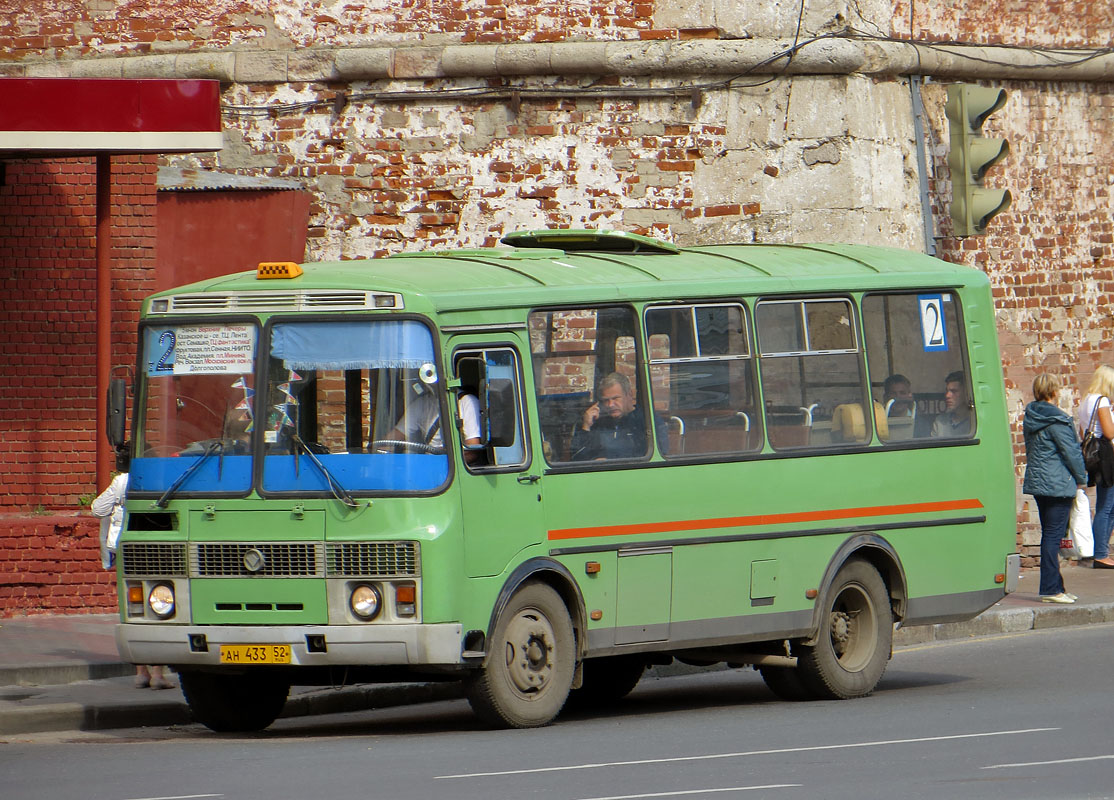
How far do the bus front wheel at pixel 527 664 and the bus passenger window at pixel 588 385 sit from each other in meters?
0.84

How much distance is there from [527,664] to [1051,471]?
7.06 meters

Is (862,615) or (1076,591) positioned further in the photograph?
(1076,591)

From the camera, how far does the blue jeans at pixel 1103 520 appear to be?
19.0 metres

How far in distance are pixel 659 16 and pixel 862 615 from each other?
23.2 ft

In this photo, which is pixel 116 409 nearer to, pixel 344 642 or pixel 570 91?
pixel 344 642

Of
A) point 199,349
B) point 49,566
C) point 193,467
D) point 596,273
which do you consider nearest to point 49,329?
point 49,566

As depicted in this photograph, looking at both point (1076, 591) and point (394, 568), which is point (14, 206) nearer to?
point (394, 568)

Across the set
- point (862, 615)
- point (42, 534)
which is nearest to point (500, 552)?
point (862, 615)

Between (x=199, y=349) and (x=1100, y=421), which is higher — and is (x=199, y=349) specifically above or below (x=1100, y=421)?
below

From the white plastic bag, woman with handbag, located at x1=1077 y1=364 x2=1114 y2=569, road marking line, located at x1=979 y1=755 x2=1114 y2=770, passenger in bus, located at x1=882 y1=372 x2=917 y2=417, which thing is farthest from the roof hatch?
the white plastic bag

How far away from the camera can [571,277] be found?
11.2 m

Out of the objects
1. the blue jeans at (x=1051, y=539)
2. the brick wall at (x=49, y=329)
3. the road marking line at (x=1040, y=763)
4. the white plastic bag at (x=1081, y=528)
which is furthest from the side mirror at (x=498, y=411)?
the white plastic bag at (x=1081, y=528)

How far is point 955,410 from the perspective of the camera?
1264cm

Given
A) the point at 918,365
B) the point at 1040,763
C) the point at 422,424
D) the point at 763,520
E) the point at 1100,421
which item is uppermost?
the point at 1100,421
